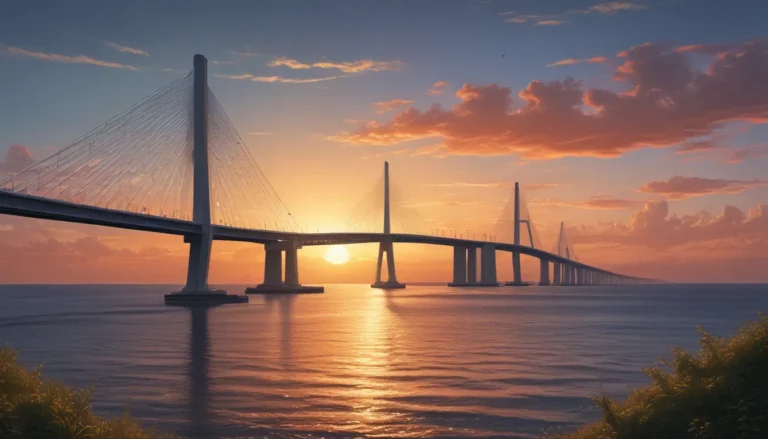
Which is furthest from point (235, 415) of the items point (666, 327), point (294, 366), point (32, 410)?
point (666, 327)

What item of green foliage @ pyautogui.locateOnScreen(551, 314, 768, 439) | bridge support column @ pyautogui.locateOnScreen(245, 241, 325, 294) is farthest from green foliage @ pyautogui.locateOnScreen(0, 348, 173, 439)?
bridge support column @ pyautogui.locateOnScreen(245, 241, 325, 294)

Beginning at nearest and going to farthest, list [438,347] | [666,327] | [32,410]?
[32,410], [438,347], [666,327]

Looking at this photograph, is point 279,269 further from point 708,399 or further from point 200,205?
point 708,399

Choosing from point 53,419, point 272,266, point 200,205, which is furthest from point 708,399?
point 272,266

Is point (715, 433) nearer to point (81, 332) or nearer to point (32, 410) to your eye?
point (32, 410)

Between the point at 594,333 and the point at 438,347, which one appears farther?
the point at 594,333

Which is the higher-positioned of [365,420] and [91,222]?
[91,222]

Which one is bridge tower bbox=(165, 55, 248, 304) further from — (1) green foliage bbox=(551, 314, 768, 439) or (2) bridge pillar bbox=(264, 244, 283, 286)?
(1) green foliage bbox=(551, 314, 768, 439)
